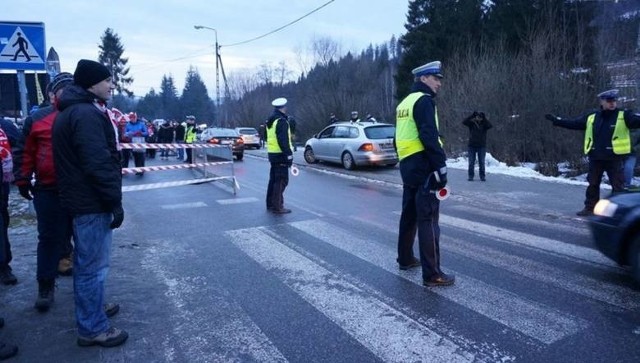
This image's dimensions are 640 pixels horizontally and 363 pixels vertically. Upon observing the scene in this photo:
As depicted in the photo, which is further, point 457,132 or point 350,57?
point 350,57

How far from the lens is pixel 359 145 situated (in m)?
16.3

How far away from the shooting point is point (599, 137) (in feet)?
26.1

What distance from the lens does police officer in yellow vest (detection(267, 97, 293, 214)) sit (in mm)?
8969

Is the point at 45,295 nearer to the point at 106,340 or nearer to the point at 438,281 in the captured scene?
the point at 106,340

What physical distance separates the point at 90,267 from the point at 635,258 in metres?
4.79

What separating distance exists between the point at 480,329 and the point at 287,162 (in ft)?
18.7

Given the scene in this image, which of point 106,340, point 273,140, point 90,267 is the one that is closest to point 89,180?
point 90,267

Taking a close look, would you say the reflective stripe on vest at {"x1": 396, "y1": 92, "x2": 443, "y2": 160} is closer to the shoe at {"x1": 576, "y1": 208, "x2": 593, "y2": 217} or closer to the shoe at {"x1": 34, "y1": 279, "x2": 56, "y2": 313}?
the shoe at {"x1": 34, "y1": 279, "x2": 56, "y2": 313}

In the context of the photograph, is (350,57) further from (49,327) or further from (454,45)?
(49,327)

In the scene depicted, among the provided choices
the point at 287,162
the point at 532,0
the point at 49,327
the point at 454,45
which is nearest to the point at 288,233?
the point at 287,162

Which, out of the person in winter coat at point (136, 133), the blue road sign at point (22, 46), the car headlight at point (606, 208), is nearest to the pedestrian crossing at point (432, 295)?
the car headlight at point (606, 208)

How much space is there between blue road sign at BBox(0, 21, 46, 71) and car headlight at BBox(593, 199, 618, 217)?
306 inches

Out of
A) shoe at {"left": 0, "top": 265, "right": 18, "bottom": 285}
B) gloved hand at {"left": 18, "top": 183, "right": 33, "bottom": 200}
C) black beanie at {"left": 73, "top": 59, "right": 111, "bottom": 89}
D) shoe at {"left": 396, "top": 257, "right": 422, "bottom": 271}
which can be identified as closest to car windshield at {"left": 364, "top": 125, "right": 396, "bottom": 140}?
shoe at {"left": 396, "top": 257, "right": 422, "bottom": 271}

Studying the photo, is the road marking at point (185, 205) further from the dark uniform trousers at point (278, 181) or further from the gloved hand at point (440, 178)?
the gloved hand at point (440, 178)
